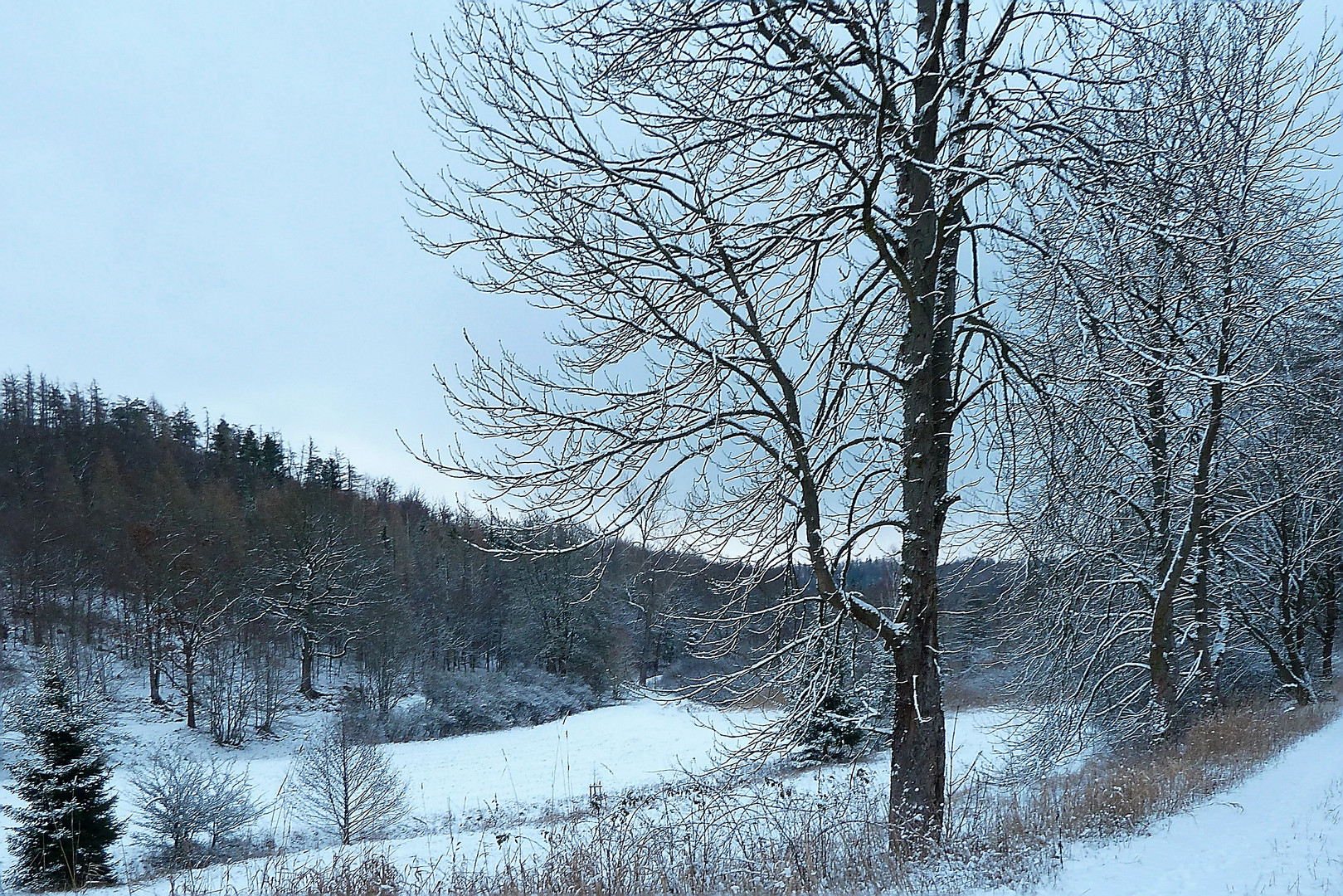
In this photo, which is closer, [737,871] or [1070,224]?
[737,871]

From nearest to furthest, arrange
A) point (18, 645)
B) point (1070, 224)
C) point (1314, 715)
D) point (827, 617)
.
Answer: point (1070, 224) < point (827, 617) < point (1314, 715) < point (18, 645)

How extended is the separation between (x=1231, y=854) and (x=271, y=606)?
43.4m

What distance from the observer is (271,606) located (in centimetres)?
3866

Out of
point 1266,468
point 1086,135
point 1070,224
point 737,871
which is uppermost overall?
point 1086,135

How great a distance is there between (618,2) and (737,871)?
5.62 metres

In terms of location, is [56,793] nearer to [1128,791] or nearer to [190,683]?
[1128,791]

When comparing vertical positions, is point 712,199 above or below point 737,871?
above

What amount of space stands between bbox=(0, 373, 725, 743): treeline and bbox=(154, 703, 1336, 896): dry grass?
2399cm

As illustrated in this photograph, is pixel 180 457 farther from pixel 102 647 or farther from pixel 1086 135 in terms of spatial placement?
pixel 1086 135

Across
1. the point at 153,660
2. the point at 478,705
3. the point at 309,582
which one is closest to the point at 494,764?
the point at 478,705

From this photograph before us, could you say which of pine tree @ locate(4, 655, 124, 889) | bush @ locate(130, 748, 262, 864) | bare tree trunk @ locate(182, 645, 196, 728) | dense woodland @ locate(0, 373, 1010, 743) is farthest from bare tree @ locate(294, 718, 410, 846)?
bare tree trunk @ locate(182, 645, 196, 728)

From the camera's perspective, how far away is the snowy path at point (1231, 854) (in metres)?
3.96

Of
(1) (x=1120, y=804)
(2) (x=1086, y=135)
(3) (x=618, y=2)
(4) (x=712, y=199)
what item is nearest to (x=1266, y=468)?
(1) (x=1120, y=804)

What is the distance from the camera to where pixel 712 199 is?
16.3 ft
